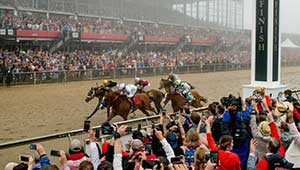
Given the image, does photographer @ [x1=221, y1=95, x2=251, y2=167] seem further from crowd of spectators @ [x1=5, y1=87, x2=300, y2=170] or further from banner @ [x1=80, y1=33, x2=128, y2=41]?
banner @ [x1=80, y1=33, x2=128, y2=41]

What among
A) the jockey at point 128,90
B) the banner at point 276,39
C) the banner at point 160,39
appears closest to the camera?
the jockey at point 128,90

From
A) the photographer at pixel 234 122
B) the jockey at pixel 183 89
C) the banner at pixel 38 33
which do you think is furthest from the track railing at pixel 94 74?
the photographer at pixel 234 122

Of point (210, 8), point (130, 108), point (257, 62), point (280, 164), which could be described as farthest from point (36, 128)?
point (210, 8)

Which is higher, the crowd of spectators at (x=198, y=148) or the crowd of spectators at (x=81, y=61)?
the crowd of spectators at (x=81, y=61)

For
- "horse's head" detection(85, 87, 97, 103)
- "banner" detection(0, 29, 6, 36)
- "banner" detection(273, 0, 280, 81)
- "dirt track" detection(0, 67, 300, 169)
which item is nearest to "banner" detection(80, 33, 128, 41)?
"banner" detection(0, 29, 6, 36)

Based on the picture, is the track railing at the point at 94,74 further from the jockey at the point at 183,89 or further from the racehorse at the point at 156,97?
the jockey at the point at 183,89

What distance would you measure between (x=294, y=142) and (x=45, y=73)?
17165 mm

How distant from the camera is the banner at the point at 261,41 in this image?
39.2ft

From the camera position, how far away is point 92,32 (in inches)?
1132

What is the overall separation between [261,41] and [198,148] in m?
8.71

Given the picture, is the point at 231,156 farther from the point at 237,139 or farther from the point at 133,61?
the point at 133,61

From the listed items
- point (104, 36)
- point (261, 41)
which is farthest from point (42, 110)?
point (104, 36)

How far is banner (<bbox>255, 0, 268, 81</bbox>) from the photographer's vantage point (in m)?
12.0

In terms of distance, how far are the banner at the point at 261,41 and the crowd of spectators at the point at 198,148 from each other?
639cm
